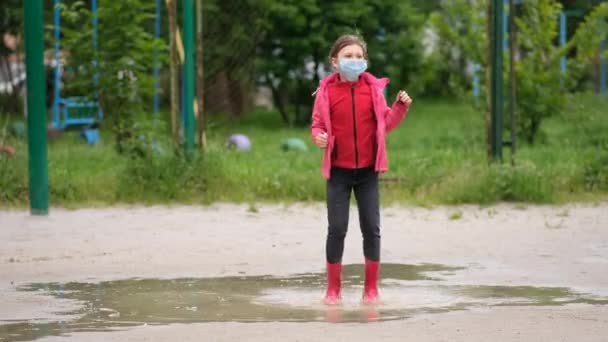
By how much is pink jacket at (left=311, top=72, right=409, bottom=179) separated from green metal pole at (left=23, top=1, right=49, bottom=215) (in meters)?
4.53

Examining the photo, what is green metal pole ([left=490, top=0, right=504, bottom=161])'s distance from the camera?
12.7 metres

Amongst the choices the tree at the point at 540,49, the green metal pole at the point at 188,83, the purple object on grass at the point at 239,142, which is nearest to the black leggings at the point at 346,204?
the green metal pole at the point at 188,83

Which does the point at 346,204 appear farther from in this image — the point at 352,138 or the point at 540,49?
the point at 540,49

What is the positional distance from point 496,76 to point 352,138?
5149 mm

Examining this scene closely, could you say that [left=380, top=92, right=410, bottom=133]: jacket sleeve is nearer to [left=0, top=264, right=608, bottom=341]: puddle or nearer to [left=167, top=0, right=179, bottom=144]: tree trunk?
[left=0, top=264, right=608, bottom=341]: puddle

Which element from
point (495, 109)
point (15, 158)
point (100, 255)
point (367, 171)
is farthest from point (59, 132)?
point (367, 171)

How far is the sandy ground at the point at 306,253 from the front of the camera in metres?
6.85

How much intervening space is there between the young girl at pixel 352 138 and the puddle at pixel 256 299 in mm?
298

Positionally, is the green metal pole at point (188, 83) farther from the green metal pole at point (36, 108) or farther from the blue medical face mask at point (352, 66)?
the blue medical face mask at point (352, 66)

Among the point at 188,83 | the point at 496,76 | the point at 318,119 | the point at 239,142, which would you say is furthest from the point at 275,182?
the point at 239,142

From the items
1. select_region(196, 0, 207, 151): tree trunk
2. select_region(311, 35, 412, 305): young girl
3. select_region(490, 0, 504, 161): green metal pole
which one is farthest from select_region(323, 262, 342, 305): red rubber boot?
select_region(196, 0, 207, 151): tree trunk

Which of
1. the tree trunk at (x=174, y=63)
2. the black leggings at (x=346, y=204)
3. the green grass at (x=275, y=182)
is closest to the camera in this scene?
the black leggings at (x=346, y=204)

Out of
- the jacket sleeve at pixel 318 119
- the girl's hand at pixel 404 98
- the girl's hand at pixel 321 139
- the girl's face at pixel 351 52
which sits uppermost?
the girl's face at pixel 351 52

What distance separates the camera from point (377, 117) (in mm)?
7906
